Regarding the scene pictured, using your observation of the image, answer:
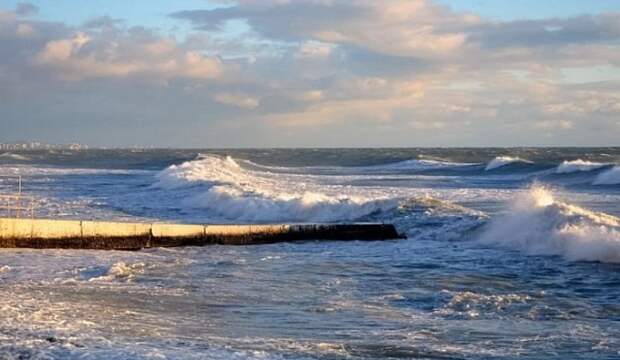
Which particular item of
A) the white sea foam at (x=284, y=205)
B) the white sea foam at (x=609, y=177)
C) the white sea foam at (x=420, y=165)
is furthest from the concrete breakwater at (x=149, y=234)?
the white sea foam at (x=420, y=165)

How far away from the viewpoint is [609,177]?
4450 centimetres

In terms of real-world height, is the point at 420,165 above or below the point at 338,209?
above

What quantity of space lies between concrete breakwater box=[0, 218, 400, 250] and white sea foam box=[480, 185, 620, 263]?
263 centimetres

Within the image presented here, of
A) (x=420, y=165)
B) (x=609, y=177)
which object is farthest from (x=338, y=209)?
(x=420, y=165)

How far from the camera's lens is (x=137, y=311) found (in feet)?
32.7

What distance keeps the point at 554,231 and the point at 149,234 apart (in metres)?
8.36

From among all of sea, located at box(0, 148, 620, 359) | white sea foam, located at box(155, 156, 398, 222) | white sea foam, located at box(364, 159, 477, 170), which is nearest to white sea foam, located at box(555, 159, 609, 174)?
white sea foam, located at box(364, 159, 477, 170)

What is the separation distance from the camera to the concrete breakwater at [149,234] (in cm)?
1570

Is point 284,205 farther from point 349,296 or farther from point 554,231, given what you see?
point 349,296

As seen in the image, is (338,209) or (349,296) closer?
(349,296)

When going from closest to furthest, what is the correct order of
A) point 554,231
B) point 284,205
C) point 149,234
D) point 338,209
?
1. point 149,234
2. point 554,231
3. point 338,209
4. point 284,205

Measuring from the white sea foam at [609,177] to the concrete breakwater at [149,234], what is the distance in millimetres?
26828

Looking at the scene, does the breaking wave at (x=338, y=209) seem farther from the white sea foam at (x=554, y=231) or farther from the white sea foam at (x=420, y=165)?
the white sea foam at (x=420, y=165)

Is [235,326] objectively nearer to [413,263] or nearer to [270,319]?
[270,319]
